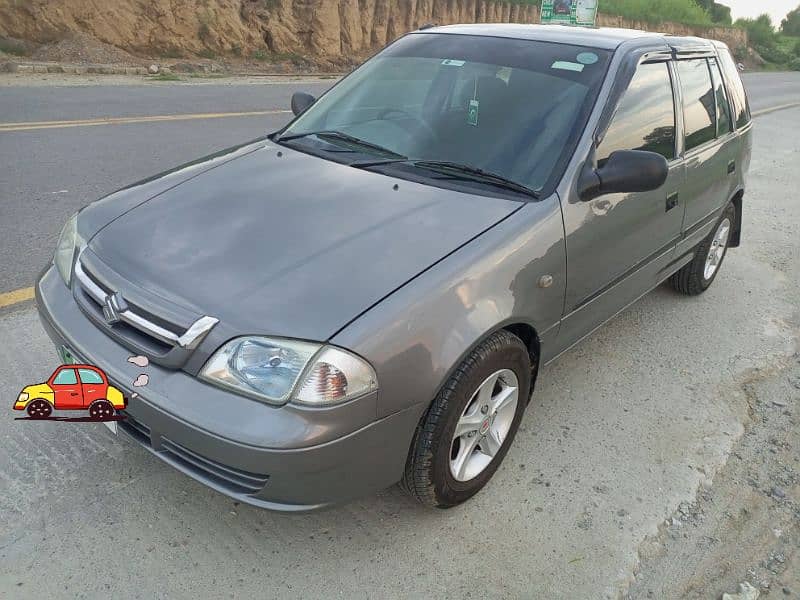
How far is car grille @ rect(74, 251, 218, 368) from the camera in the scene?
204 centimetres

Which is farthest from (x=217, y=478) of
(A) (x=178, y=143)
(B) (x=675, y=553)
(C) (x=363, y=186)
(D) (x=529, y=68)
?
(A) (x=178, y=143)

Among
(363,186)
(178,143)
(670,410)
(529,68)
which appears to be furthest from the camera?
(178,143)

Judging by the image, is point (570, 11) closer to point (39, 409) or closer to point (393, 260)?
point (393, 260)

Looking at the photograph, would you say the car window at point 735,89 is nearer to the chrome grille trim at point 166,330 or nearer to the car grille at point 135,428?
the chrome grille trim at point 166,330

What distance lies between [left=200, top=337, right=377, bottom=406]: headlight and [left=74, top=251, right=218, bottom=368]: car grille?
105 mm

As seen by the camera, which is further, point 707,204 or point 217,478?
point 707,204

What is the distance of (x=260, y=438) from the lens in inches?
75.0

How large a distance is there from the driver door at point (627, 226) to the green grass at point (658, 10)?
42.1 metres

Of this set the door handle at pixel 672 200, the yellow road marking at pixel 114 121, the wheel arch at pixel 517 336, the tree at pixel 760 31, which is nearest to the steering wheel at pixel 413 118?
the wheel arch at pixel 517 336

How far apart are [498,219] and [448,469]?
0.95m

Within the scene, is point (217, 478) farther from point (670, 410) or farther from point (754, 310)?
point (754, 310)

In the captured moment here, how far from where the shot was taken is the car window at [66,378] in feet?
7.39

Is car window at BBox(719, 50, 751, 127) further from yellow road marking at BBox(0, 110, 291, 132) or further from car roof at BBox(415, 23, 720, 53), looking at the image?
yellow road marking at BBox(0, 110, 291, 132)

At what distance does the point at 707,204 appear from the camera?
13.2 feet
